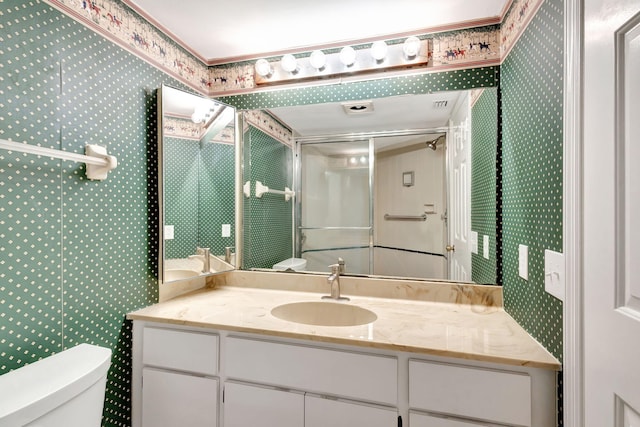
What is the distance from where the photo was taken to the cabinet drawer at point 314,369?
1.05 metres

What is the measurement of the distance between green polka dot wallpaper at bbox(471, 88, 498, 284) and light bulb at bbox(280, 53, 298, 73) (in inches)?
38.2

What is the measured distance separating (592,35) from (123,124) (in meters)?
1.68

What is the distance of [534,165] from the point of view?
1049 mm

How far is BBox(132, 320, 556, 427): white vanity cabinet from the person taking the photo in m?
0.95

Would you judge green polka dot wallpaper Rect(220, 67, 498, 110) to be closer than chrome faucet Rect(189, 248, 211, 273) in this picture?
Yes

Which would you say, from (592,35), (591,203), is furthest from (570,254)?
(592,35)

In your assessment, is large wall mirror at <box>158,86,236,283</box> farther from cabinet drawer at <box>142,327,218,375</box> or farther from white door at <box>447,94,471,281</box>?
white door at <box>447,94,471,281</box>

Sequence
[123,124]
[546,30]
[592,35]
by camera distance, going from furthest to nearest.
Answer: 1. [123,124]
2. [546,30]
3. [592,35]

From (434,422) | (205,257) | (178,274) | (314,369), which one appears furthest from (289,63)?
(434,422)

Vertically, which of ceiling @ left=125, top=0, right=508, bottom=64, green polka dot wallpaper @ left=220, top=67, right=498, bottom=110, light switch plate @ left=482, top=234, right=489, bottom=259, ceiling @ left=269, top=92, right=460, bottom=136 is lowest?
light switch plate @ left=482, top=234, right=489, bottom=259

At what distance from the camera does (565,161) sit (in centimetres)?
84

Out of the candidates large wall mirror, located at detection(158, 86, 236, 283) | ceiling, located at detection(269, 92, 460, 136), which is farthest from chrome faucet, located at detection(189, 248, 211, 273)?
ceiling, located at detection(269, 92, 460, 136)

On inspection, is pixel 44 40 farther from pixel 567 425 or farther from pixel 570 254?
pixel 567 425

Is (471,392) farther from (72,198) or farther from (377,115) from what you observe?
(72,198)
